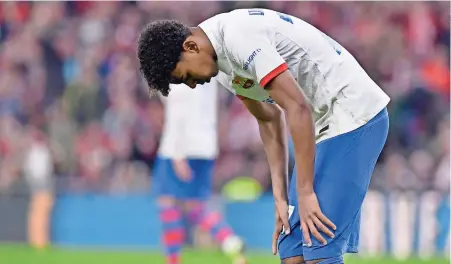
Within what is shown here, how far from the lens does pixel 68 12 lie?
594 inches

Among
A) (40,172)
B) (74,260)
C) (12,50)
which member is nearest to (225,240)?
(74,260)

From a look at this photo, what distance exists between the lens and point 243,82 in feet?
15.1

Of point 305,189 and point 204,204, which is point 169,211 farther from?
point 305,189

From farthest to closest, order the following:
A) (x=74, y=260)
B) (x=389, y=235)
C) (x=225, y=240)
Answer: (x=389, y=235) < (x=74, y=260) < (x=225, y=240)

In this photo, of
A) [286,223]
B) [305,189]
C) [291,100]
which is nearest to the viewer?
[291,100]

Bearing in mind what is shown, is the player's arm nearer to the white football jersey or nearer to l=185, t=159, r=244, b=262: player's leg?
the white football jersey

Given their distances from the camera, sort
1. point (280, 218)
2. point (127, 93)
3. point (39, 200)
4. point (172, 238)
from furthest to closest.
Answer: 1. point (127, 93)
2. point (39, 200)
3. point (172, 238)
4. point (280, 218)

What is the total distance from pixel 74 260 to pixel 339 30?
6854mm

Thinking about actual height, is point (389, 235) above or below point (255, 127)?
below

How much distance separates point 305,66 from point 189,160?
4.79 m

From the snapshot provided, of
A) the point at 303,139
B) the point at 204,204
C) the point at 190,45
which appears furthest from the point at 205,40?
the point at 204,204

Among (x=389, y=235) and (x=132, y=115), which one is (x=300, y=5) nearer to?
(x=132, y=115)

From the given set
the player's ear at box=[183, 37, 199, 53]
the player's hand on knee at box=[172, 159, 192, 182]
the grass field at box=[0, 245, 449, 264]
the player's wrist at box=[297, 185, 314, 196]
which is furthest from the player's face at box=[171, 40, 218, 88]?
the grass field at box=[0, 245, 449, 264]

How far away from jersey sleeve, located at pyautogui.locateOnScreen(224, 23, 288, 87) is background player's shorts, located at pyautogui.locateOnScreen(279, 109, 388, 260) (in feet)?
1.75
